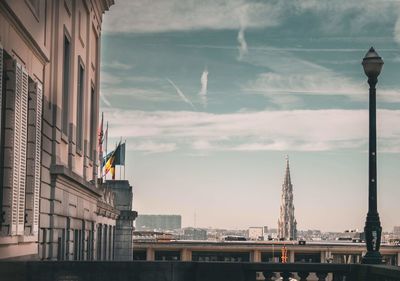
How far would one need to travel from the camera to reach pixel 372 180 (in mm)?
17797

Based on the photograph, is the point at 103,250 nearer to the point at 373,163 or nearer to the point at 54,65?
the point at 54,65

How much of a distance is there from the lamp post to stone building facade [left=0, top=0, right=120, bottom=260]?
23.6 ft

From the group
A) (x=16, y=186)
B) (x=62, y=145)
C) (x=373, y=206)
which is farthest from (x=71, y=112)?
(x=373, y=206)

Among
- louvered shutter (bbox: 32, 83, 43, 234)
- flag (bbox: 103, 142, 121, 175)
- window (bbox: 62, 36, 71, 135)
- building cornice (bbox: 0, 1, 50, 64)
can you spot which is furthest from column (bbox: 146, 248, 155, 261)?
louvered shutter (bbox: 32, 83, 43, 234)

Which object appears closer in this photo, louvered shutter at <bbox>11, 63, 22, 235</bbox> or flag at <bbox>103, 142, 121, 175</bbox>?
louvered shutter at <bbox>11, 63, 22, 235</bbox>

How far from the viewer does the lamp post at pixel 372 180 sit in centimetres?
1727

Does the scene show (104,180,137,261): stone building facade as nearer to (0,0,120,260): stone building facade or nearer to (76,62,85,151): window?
(0,0,120,260): stone building facade

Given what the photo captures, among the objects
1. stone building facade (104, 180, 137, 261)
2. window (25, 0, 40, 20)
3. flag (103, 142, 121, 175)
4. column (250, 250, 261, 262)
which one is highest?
window (25, 0, 40, 20)

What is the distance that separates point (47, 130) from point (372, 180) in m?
8.31

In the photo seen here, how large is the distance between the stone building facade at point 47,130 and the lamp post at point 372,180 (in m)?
7.19

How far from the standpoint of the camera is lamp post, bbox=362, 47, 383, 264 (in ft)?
56.6

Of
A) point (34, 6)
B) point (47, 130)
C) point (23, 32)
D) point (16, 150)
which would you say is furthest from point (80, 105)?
point (16, 150)

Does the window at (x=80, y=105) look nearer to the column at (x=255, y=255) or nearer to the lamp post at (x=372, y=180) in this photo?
the lamp post at (x=372, y=180)

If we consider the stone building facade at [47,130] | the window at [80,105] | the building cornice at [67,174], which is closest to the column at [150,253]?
the stone building facade at [47,130]
